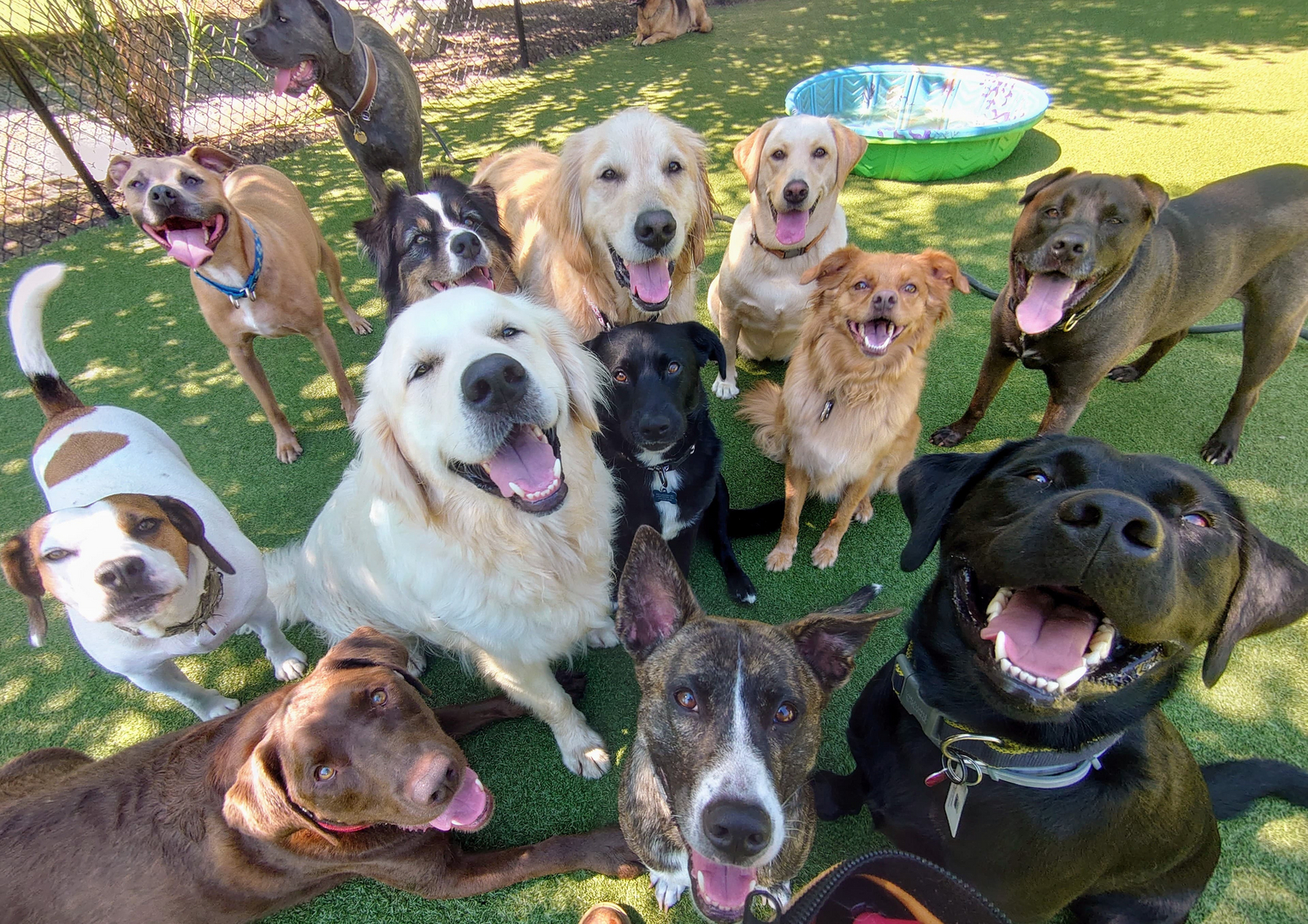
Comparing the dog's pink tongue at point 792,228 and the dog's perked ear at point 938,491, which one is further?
the dog's pink tongue at point 792,228

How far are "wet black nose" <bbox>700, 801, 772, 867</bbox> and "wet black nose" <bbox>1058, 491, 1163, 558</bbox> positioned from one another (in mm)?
1106

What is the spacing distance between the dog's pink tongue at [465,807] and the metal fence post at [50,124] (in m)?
8.36

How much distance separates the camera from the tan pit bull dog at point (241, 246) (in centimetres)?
332

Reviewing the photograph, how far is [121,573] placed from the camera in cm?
208

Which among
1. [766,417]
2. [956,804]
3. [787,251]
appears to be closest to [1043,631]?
[956,804]

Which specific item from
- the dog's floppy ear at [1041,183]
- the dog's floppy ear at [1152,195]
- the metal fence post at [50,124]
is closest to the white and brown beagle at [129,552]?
the dog's floppy ear at [1041,183]

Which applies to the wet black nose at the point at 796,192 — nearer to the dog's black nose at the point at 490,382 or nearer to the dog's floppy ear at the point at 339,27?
the dog's black nose at the point at 490,382

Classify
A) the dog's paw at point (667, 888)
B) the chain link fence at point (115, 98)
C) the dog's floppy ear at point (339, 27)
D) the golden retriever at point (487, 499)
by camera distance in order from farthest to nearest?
the chain link fence at point (115, 98)
the dog's floppy ear at point (339, 27)
the dog's paw at point (667, 888)
the golden retriever at point (487, 499)

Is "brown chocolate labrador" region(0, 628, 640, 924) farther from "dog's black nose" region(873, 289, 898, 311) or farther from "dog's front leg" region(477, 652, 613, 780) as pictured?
"dog's black nose" region(873, 289, 898, 311)

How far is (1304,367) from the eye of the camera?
4.03 m

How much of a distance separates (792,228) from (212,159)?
408 cm

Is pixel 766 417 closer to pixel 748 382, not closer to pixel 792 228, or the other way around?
pixel 748 382

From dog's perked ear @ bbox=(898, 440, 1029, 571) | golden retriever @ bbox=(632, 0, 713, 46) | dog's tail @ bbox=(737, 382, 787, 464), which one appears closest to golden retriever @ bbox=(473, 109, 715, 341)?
dog's tail @ bbox=(737, 382, 787, 464)

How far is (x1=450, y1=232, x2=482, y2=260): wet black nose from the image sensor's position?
10.8 ft
